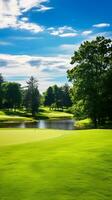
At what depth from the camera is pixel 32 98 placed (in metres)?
147

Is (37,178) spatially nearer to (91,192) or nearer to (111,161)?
(91,192)

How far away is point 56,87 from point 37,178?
186 m

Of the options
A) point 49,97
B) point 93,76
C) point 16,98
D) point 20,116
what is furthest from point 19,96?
point 93,76

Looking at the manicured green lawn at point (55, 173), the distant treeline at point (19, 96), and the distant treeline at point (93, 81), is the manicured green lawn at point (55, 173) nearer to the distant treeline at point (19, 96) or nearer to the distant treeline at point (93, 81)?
the distant treeline at point (93, 81)

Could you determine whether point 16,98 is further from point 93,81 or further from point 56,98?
point 93,81

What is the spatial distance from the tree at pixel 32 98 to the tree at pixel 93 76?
252 ft

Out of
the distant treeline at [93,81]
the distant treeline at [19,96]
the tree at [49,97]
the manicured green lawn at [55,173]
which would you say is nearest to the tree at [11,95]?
the distant treeline at [19,96]

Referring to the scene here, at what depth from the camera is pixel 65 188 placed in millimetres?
10883

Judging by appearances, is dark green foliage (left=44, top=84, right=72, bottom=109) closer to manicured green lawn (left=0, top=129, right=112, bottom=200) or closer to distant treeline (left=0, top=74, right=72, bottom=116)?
distant treeline (left=0, top=74, right=72, bottom=116)

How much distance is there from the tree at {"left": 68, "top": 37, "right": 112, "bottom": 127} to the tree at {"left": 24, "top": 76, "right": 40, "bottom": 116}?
252 ft

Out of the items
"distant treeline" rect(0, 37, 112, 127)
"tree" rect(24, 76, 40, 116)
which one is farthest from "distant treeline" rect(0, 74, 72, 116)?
"distant treeline" rect(0, 37, 112, 127)

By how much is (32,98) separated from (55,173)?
134758 mm

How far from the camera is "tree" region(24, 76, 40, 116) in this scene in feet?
468

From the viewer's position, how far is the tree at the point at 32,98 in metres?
143
